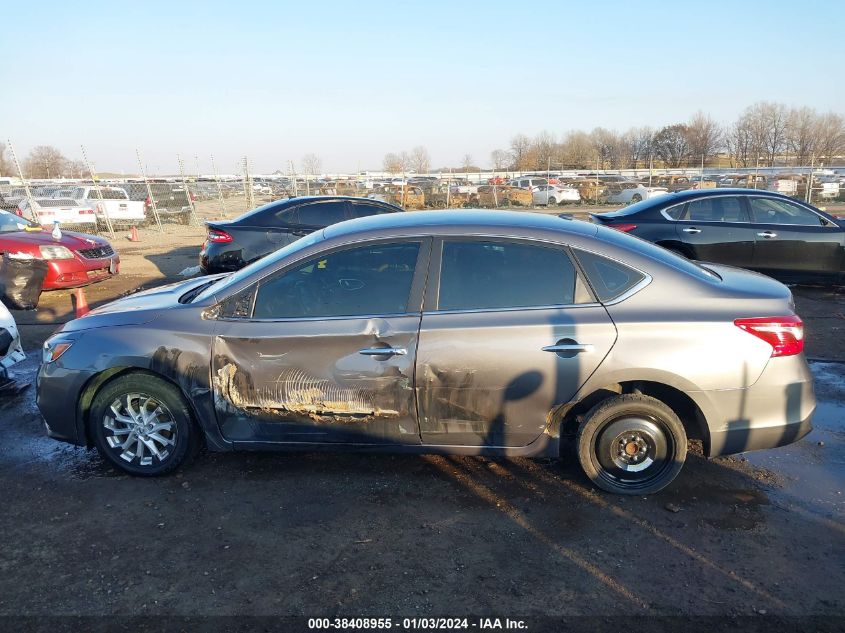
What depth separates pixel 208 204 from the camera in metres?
34.6

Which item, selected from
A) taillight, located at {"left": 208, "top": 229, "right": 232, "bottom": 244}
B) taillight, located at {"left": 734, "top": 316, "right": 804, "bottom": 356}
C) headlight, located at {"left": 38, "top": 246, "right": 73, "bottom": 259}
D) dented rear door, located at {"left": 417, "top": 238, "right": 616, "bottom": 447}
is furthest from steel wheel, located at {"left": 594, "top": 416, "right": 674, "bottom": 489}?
headlight, located at {"left": 38, "top": 246, "right": 73, "bottom": 259}

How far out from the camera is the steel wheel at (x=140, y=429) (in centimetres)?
383

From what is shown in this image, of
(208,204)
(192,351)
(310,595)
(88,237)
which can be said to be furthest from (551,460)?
(208,204)

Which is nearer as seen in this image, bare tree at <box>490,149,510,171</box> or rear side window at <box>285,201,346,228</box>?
rear side window at <box>285,201,346,228</box>

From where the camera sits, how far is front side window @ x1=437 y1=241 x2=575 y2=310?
3.60 meters

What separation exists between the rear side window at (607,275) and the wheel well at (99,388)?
254 cm

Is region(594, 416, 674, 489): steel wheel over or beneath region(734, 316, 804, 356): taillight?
beneath

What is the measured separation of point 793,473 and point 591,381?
1667 mm

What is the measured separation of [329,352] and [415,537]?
1.14 meters

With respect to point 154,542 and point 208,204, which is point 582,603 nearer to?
point 154,542

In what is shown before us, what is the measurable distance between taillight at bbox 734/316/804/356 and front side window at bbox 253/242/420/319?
1.96m

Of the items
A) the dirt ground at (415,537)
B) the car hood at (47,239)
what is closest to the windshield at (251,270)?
the dirt ground at (415,537)

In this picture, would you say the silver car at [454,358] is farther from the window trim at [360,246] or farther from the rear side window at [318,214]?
the rear side window at [318,214]

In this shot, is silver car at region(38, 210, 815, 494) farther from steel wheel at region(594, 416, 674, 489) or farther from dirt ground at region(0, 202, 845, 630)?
dirt ground at region(0, 202, 845, 630)
